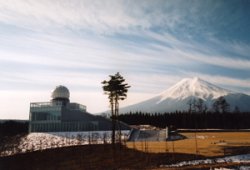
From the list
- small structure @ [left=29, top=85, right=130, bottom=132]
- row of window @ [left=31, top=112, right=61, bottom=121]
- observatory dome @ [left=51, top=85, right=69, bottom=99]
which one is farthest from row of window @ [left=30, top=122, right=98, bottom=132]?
observatory dome @ [left=51, top=85, right=69, bottom=99]

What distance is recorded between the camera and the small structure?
2217 inches

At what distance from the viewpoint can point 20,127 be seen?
6950 cm

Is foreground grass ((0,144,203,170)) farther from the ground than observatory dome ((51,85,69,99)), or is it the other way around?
observatory dome ((51,85,69,99))

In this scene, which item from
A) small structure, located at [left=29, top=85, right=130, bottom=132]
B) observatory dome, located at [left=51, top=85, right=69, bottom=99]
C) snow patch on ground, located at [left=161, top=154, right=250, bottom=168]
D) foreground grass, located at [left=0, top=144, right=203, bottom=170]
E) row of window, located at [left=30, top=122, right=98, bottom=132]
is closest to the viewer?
snow patch on ground, located at [left=161, top=154, right=250, bottom=168]

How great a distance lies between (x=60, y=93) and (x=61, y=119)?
9.38m

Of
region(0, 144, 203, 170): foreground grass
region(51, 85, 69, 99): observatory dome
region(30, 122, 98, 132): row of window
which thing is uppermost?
region(51, 85, 69, 99): observatory dome

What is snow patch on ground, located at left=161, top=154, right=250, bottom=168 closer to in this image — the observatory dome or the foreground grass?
the foreground grass

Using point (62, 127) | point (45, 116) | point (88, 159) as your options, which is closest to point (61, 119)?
point (62, 127)

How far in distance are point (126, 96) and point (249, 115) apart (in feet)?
158

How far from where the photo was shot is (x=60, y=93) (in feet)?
215

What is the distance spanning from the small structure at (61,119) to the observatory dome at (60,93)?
3.18 m

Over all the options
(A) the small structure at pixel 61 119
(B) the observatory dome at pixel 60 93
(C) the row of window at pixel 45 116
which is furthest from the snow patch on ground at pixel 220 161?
(B) the observatory dome at pixel 60 93

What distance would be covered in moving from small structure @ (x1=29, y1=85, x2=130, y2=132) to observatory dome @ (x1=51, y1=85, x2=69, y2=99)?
3.18m

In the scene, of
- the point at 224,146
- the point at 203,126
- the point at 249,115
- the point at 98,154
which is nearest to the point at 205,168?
the point at 224,146
